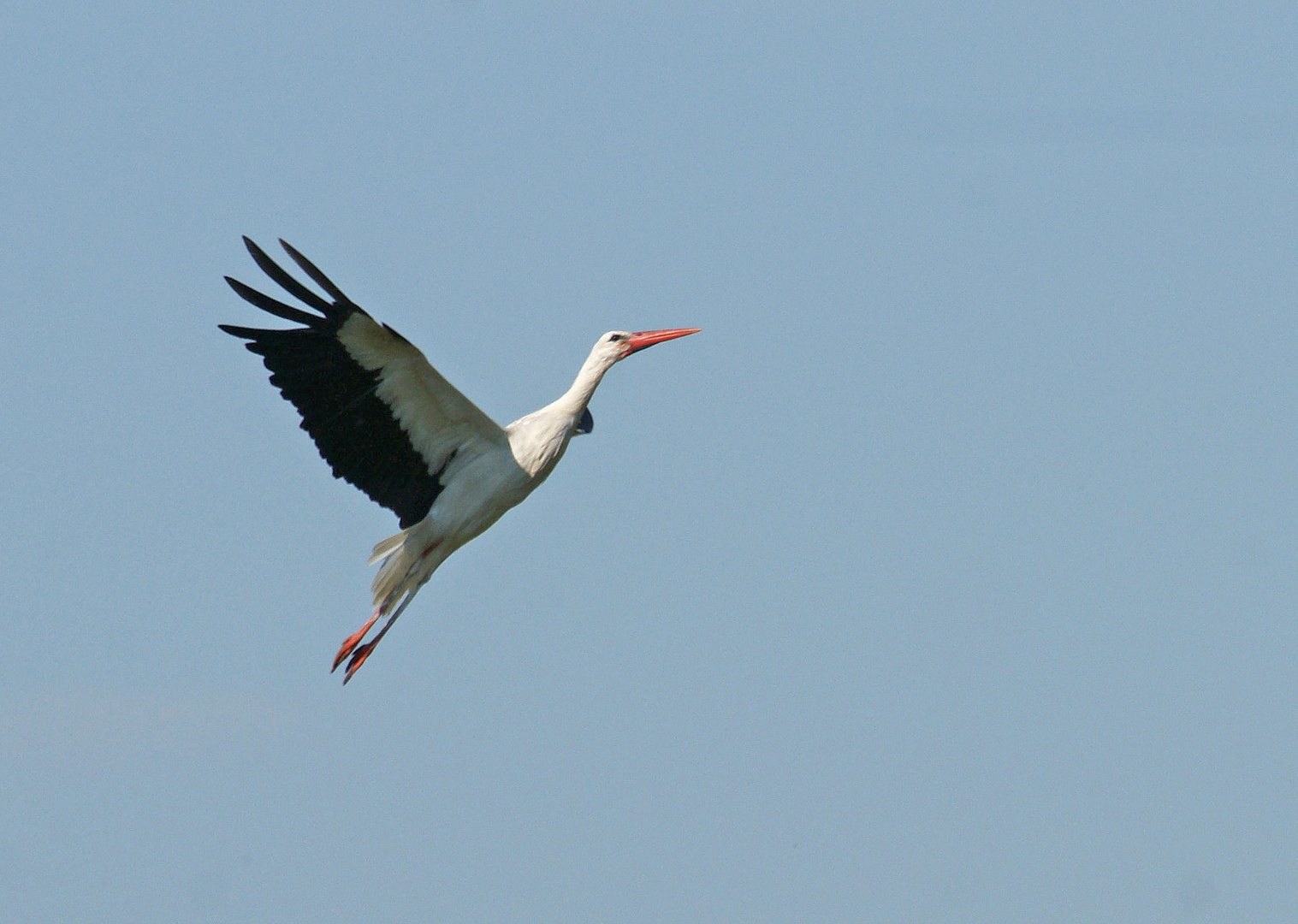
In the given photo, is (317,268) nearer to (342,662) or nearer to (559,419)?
(559,419)

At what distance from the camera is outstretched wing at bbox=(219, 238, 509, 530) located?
568 inches

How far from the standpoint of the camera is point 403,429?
15250mm

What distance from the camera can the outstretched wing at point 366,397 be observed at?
1444 cm

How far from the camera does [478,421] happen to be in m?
15.2

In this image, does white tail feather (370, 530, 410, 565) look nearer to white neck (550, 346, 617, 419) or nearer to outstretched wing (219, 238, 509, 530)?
outstretched wing (219, 238, 509, 530)

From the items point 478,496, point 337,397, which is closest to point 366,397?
point 337,397

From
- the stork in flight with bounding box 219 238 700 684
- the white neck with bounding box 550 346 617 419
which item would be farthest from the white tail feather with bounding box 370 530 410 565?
the white neck with bounding box 550 346 617 419

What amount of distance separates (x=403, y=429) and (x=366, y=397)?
16.9 inches

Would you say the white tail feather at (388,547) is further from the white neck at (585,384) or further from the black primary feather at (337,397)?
the white neck at (585,384)

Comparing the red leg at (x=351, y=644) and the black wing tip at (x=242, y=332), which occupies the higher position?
the black wing tip at (x=242, y=332)

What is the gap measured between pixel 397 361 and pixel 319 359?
55 cm

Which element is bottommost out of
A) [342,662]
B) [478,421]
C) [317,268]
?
[342,662]

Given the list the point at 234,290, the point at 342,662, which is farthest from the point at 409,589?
the point at 234,290

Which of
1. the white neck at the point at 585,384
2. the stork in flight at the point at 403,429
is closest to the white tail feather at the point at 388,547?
the stork in flight at the point at 403,429
